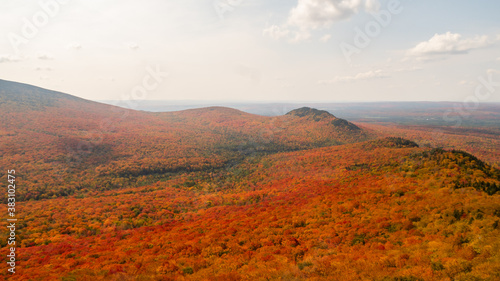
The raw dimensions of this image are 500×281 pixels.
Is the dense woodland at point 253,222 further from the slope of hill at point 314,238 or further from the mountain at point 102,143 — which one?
the mountain at point 102,143

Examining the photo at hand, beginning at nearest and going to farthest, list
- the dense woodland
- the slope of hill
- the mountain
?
1. the slope of hill
2. the dense woodland
3. the mountain

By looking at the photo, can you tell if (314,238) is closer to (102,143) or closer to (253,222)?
(253,222)

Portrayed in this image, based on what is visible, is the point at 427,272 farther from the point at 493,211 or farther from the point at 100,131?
the point at 100,131

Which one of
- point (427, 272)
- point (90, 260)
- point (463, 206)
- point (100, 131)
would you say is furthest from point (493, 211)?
point (100, 131)

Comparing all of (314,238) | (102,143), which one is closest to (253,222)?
(314,238)

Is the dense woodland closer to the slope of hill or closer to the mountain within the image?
the slope of hill

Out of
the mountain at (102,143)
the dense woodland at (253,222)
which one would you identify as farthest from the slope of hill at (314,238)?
the mountain at (102,143)

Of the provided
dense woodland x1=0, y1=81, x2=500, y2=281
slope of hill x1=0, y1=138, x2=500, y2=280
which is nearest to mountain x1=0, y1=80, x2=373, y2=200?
dense woodland x1=0, y1=81, x2=500, y2=281
